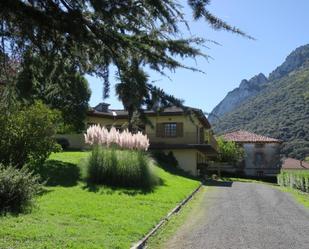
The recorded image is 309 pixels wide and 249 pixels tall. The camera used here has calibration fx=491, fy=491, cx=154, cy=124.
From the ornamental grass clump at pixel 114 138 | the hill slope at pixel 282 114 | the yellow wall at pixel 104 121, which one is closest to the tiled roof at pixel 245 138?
the hill slope at pixel 282 114

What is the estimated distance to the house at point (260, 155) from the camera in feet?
225

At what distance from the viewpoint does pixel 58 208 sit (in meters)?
13.4

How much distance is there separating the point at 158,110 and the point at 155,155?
35.5 metres

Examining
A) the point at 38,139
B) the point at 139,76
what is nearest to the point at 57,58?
the point at 139,76

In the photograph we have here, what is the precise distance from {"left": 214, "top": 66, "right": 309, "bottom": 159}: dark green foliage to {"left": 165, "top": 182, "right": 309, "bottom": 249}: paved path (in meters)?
77.6

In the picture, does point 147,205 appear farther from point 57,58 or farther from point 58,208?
point 57,58

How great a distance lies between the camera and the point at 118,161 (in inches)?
824

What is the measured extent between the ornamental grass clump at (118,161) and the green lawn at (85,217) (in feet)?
2.91

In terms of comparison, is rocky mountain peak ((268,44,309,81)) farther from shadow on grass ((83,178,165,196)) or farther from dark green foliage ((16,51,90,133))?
dark green foliage ((16,51,90,133))

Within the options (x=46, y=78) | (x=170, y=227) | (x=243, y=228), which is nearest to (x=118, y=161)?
(x=170, y=227)

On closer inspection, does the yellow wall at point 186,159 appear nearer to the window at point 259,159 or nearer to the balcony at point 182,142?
the balcony at point 182,142

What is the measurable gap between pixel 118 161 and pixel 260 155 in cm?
5101

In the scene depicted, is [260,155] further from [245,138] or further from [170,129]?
[170,129]

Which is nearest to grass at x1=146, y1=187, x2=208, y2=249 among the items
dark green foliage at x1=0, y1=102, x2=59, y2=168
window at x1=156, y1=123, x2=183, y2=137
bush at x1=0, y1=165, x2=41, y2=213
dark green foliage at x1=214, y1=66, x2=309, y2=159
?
bush at x1=0, y1=165, x2=41, y2=213
